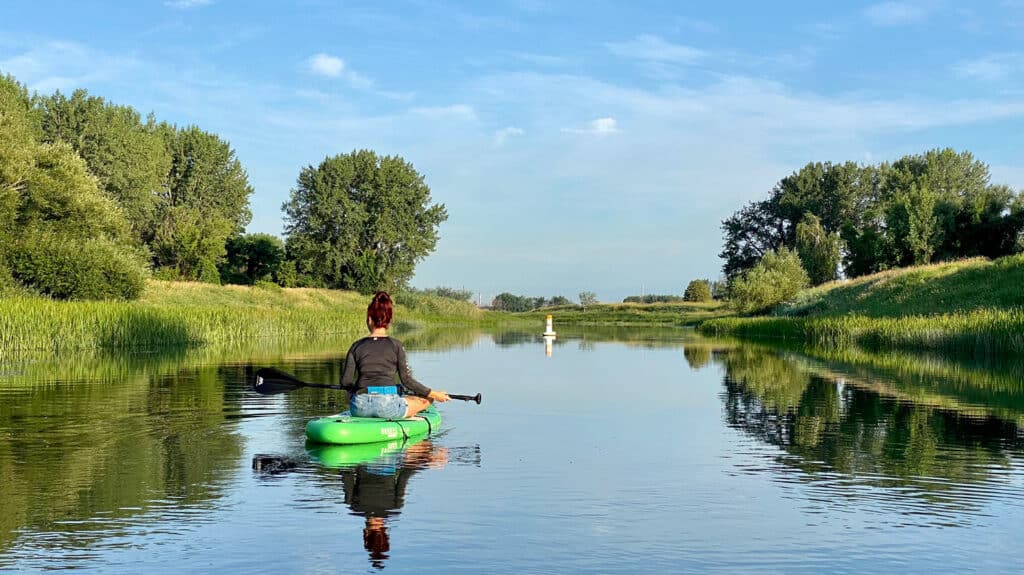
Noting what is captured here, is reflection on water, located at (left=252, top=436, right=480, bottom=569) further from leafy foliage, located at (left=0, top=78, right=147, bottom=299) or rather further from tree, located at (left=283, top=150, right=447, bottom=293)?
tree, located at (left=283, top=150, right=447, bottom=293)

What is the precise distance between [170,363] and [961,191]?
9378cm

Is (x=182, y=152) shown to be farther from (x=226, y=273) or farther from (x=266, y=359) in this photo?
(x=266, y=359)

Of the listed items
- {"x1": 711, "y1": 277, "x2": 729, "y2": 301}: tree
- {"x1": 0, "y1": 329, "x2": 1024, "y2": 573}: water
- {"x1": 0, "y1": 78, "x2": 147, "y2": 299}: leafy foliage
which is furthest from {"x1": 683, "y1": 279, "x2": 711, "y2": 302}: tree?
{"x1": 0, "y1": 329, "x2": 1024, "y2": 573}: water

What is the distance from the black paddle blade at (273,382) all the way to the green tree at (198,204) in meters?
59.5

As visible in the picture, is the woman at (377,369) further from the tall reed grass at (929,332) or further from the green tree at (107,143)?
the green tree at (107,143)

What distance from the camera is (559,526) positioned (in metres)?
8.21

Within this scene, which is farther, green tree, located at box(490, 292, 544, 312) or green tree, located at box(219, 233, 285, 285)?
green tree, located at box(490, 292, 544, 312)

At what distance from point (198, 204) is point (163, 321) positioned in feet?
161

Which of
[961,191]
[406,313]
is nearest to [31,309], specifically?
[406,313]

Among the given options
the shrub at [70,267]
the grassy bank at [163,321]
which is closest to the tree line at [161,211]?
the shrub at [70,267]

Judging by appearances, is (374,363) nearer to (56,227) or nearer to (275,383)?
(275,383)

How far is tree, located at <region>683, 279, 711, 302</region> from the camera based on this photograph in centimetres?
11656

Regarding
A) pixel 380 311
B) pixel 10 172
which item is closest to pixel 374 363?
pixel 380 311

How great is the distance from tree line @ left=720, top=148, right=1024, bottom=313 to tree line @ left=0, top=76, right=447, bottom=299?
32.3m
